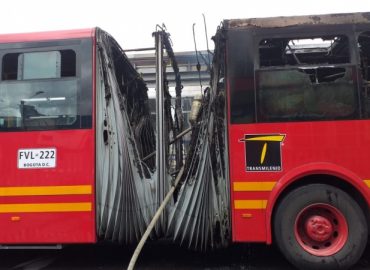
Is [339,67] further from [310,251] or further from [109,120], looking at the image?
[109,120]

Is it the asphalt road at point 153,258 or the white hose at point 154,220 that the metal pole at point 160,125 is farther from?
the asphalt road at point 153,258

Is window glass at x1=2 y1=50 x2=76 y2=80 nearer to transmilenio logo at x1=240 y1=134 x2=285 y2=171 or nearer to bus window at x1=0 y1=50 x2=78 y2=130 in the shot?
bus window at x1=0 y1=50 x2=78 y2=130

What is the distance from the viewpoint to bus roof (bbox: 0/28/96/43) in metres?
5.40

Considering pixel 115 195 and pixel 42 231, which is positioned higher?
pixel 115 195

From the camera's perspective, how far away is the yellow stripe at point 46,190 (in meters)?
5.24

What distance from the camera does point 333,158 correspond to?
4.96 metres

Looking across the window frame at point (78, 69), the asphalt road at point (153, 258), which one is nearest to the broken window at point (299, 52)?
the window frame at point (78, 69)

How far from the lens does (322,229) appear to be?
4.96 metres

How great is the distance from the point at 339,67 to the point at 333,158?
100cm

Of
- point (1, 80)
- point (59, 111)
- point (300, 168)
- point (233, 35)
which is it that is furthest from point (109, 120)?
point (300, 168)

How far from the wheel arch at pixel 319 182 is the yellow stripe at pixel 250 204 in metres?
0.07

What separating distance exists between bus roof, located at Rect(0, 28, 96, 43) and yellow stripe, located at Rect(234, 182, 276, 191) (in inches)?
95.9

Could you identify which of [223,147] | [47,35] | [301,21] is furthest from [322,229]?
[47,35]

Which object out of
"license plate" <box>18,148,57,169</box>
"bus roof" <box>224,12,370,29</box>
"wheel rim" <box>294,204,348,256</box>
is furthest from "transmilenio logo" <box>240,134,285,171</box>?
"license plate" <box>18,148,57,169</box>
